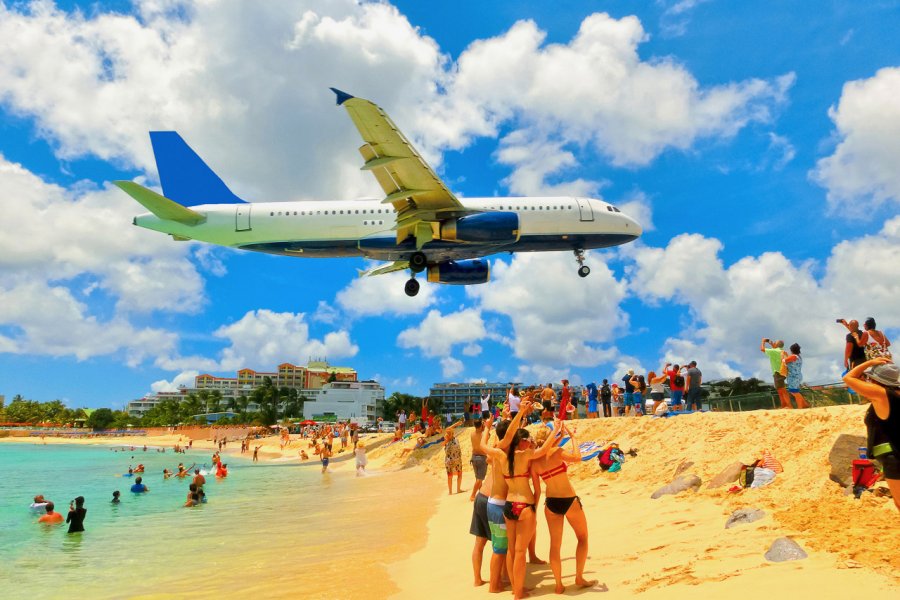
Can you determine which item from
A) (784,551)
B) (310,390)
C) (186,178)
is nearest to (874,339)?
(784,551)

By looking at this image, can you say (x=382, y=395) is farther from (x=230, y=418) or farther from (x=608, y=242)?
(x=608, y=242)

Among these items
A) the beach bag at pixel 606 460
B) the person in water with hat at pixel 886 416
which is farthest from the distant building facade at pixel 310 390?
the person in water with hat at pixel 886 416

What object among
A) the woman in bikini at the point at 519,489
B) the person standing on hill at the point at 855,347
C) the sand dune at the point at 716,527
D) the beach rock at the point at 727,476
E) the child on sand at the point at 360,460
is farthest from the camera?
the child on sand at the point at 360,460

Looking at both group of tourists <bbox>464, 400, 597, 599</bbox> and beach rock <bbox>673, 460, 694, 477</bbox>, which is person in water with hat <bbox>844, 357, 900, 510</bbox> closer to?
group of tourists <bbox>464, 400, 597, 599</bbox>

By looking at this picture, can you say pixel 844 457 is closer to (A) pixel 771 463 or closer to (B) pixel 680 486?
(A) pixel 771 463

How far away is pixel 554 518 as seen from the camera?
19.4ft

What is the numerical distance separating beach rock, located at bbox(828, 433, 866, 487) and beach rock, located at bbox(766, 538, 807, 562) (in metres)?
2.93

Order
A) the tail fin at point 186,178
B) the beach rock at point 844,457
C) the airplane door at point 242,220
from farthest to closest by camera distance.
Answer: the tail fin at point 186,178 < the airplane door at point 242,220 < the beach rock at point 844,457

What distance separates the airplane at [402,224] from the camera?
941 inches

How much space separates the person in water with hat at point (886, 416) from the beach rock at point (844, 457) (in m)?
3.93

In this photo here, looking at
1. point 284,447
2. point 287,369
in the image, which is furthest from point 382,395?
point 284,447

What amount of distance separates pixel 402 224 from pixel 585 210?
28.4 ft

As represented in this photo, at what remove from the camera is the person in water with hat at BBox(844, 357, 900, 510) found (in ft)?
14.1

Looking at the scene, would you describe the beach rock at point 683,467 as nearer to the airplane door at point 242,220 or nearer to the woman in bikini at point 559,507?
the woman in bikini at point 559,507
